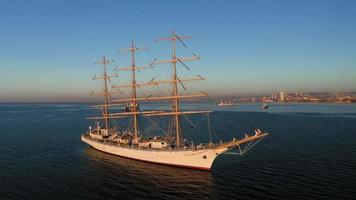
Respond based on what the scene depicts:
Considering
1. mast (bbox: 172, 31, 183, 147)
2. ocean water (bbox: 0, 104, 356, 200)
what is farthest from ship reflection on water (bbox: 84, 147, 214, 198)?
mast (bbox: 172, 31, 183, 147)

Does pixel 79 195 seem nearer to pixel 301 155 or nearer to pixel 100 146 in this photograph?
pixel 100 146

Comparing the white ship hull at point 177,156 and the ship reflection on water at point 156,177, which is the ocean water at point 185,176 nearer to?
the ship reflection on water at point 156,177

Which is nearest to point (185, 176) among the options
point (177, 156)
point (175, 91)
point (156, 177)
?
point (156, 177)

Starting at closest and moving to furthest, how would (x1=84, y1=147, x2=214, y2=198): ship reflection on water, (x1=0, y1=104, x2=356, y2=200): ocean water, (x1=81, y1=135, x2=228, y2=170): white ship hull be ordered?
(x1=0, y1=104, x2=356, y2=200): ocean water
(x1=84, y1=147, x2=214, y2=198): ship reflection on water
(x1=81, y1=135, x2=228, y2=170): white ship hull

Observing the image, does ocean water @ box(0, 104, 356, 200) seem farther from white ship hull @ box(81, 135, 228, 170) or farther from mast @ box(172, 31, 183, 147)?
mast @ box(172, 31, 183, 147)

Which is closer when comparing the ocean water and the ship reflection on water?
the ocean water

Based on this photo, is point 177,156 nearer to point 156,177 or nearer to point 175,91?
point 156,177

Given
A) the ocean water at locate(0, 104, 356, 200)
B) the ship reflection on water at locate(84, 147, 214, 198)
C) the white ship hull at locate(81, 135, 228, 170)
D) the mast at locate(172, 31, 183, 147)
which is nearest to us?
the ocean water at locate(0, 104, 356, 200)

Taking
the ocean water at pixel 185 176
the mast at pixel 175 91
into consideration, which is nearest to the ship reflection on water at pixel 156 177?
the ocean water at pixel 185 176

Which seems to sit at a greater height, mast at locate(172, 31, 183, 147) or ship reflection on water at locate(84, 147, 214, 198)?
mast at locate(172, 31, 183, 147)
